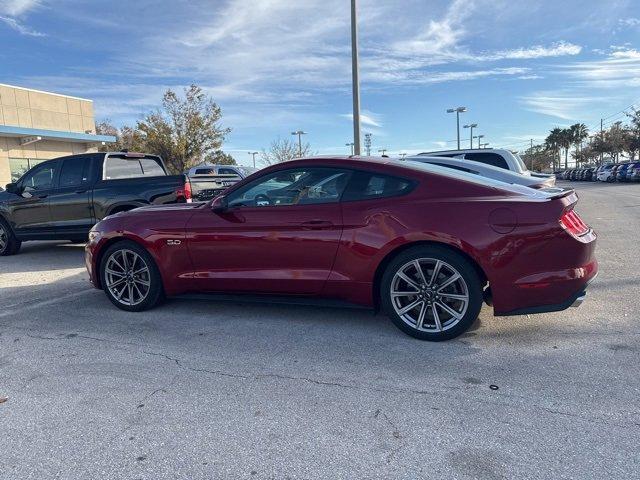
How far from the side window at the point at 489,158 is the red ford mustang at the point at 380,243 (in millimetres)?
6782

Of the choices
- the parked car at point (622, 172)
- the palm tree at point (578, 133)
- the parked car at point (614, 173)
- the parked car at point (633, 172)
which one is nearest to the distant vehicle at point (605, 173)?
the parked car at point (614, 173)

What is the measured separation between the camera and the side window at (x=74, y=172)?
872 cm

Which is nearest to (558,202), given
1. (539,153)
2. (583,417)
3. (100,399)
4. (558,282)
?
(558,282)

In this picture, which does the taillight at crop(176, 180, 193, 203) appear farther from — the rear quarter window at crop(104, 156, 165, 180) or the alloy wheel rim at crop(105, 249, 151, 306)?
the alloy wheel rim at crop(105, 249, 151, 306)

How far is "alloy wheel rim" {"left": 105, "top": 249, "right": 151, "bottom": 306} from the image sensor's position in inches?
203

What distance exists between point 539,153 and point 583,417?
361 ft

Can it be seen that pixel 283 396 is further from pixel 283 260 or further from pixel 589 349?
pixel 589 349

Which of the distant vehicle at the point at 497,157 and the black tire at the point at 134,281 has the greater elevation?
the distant vehicle at the point at 497,157

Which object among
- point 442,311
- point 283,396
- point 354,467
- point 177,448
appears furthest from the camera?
point 442,311

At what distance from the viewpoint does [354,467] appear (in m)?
2.50

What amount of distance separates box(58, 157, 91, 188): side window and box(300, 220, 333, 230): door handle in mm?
5937

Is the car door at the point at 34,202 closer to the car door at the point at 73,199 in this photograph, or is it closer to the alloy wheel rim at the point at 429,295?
the car door at the point at 73,199

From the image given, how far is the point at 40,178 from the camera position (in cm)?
909

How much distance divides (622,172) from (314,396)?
153 ft
